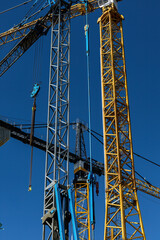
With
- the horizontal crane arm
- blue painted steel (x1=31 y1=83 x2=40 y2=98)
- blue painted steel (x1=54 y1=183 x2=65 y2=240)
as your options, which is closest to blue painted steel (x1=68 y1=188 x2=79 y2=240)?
blue painted steel (x1=54 y1=183 x2=65 y2=240)

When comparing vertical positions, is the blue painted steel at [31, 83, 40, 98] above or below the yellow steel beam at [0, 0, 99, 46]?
below

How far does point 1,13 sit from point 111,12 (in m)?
13.8

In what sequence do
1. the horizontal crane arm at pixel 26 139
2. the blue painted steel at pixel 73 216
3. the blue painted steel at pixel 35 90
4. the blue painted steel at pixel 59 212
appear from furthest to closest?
the horizontal crane arm at pixel 26 139, the blue painted steel at pixel 35 90, the blue painted steel at pixel 73 216, the blue painted steel at pixel 59 212

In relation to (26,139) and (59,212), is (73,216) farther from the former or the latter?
(26,139)

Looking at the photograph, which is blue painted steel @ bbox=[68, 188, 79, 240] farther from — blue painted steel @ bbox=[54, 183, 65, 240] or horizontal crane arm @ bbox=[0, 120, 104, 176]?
horizontal crane arm @ bbox=[0, 120, 104, 176]

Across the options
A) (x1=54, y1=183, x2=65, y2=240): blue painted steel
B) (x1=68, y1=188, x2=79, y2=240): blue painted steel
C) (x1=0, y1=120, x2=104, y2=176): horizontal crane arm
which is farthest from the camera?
(x1=0, y1=120, x2=104, y2=176): horizontal crane arm

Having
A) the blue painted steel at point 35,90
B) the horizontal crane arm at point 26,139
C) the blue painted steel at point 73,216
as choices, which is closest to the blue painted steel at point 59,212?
the blue painted steel at point 73,216

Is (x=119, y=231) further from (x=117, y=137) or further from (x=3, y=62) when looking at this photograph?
(x=3, y=62)

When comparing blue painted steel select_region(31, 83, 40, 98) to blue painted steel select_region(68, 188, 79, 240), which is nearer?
blue painted steel select_region(68, 188, 79, 240)

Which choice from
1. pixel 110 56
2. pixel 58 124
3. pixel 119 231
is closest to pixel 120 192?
pixel 119 231

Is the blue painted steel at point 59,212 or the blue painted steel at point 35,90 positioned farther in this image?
the blue painted steel at point 35,90

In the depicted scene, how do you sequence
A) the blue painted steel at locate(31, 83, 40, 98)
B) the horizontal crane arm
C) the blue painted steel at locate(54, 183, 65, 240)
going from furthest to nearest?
1. the horizontal crane arm
2. the blue painted steel at locate(31, 83, 40, 98)
3. the blue painted steel at locate(54, 183, 65, 240)

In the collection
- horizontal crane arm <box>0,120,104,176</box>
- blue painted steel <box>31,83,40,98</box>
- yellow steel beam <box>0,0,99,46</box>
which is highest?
yellow steel beam <box>0,0,99,46</box>

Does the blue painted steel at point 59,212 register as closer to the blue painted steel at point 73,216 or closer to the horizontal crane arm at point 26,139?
the blue painted steel at point 73,216
